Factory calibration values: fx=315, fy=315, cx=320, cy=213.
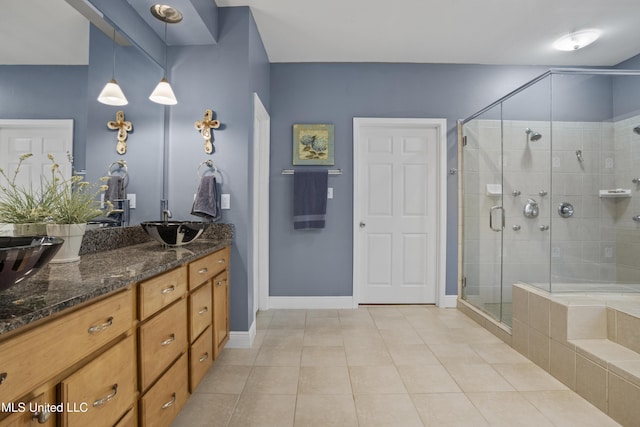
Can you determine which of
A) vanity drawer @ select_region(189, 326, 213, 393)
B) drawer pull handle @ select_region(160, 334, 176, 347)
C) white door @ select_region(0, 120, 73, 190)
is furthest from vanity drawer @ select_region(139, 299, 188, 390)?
white door @ select_region(0, 120, 73, 190)

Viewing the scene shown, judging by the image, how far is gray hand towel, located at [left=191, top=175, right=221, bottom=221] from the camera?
2.31m

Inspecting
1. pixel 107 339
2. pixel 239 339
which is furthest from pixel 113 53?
pixel 239 339

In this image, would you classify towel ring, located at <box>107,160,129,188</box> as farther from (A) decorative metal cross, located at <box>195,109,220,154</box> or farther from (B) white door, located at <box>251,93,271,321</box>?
(B) white door, located at <box>251,93,271,321</box>

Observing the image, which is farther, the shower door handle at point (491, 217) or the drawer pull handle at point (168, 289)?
the shower door handle at point (491, 217)

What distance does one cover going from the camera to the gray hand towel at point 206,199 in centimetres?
231

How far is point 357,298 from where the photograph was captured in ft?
10.9

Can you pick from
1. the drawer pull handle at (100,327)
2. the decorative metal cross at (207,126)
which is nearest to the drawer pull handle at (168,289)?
the drawer pull handle at (100,327)

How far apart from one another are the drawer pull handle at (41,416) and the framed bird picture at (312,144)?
109 inches

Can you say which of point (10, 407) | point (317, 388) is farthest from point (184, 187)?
point (10, 407)

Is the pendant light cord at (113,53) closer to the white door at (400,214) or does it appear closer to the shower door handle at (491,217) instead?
the white door at (400,214)

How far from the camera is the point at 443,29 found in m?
2.74

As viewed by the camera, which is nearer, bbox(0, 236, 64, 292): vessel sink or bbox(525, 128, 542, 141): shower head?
bbox(0, 236, 64, 292): vessel sink

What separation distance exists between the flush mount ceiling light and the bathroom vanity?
3609mm

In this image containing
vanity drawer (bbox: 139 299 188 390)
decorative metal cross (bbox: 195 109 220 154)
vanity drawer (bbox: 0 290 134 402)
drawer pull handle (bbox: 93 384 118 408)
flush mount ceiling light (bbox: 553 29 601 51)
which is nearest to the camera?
vanity drawer (bbox: 0 290 134 402)
